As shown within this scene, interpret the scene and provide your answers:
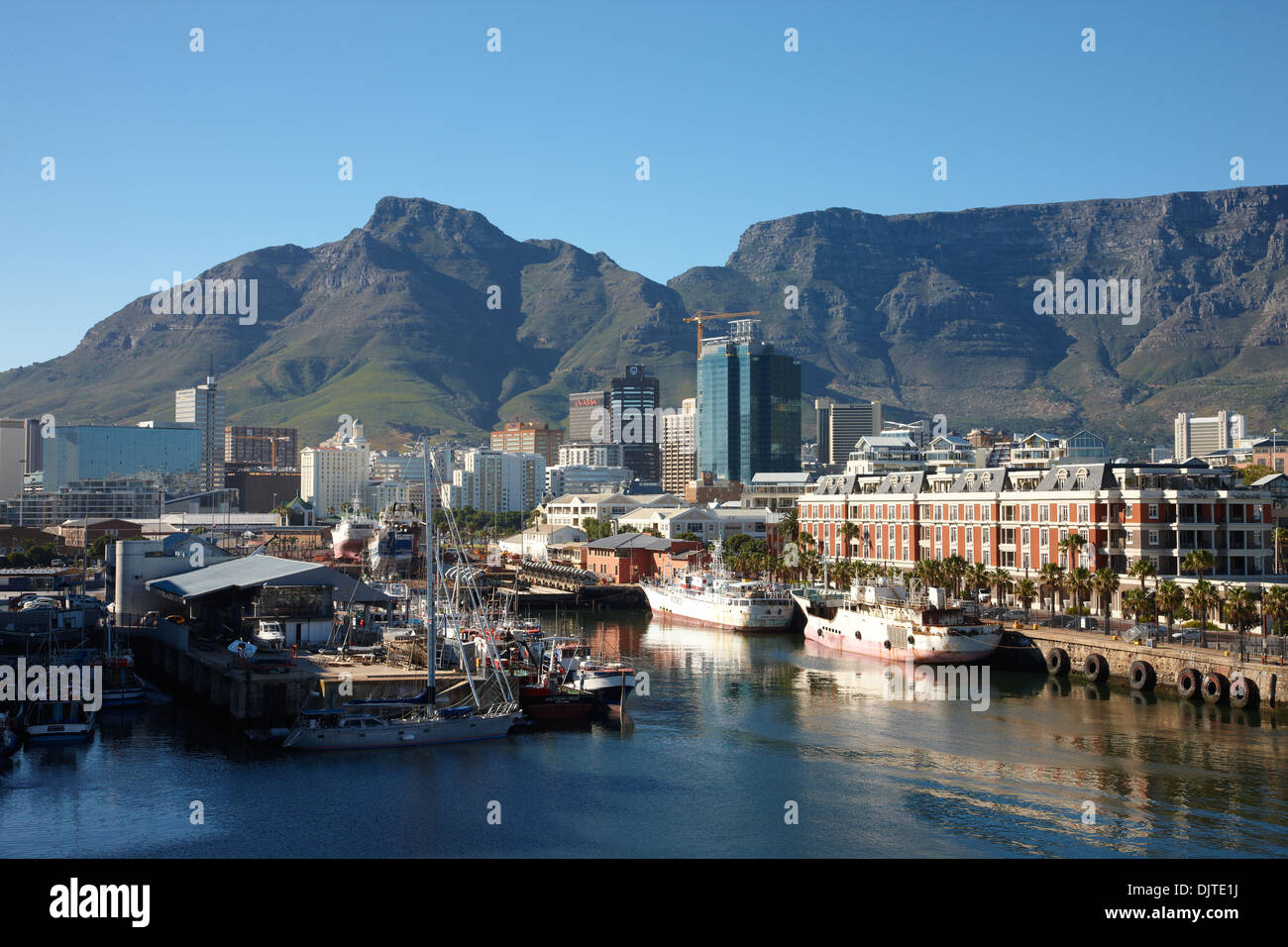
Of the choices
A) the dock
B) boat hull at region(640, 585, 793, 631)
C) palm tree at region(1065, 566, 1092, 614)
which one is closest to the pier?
palm tree at region(1065, 566, 1092, 614)

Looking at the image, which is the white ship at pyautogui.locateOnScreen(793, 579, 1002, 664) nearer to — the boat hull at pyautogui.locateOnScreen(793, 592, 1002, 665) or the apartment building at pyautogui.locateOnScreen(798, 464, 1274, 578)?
the boat hull at pyautogui.locateOnScreen(793, 592, 1002, 665)

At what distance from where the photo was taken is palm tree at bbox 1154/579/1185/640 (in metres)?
63.0

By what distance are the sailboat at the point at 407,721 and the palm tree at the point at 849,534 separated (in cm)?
5716

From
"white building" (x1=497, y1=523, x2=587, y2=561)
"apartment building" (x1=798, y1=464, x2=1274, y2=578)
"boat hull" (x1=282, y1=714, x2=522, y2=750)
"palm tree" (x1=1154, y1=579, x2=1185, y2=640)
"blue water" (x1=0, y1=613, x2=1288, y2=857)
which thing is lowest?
"blue water" (x1=0, y1=613, x2=1288, y2=857)

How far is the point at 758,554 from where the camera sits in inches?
4562

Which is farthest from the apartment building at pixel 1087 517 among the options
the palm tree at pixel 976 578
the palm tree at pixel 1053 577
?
the palm tree at pixel 976 578

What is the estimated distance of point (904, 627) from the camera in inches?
2783

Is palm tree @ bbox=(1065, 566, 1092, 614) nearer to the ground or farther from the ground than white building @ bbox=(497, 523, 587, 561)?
farther from the ground

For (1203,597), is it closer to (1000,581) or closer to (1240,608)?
(1240,608)

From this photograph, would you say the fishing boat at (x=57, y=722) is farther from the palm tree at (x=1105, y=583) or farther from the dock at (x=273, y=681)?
the palm tree at (x=1105, y=583)

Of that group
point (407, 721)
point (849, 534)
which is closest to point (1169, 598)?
point (849, 534)

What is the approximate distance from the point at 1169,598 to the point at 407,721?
41223 millimetres

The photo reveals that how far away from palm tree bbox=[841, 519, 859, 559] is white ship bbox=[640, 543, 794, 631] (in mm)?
11470
